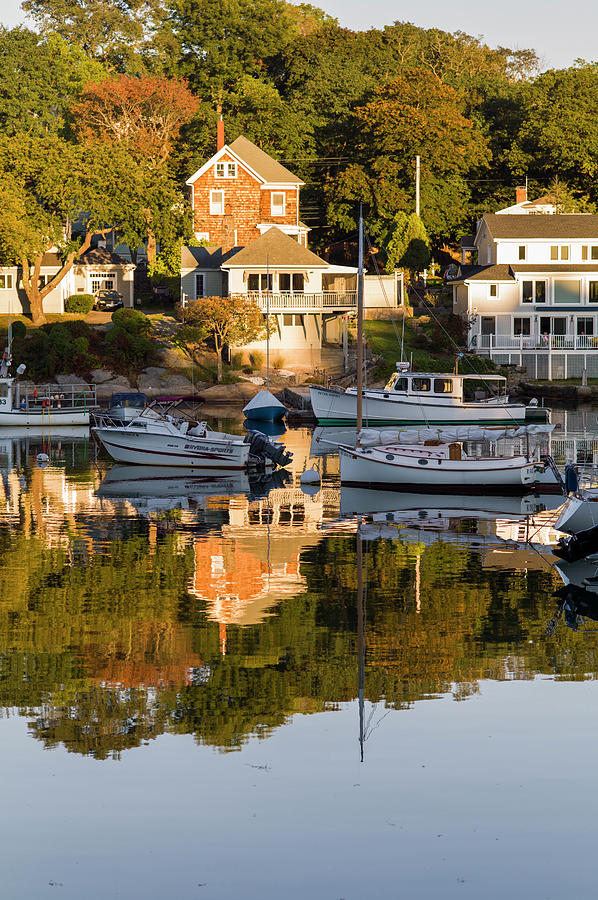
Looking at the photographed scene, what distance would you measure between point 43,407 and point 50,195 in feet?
75.8

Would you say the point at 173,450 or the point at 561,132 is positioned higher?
the point at 561,132

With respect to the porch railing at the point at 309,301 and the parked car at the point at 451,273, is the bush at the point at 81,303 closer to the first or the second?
the porch railing at the point at 309,301

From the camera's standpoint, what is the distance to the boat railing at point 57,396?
6850 cm

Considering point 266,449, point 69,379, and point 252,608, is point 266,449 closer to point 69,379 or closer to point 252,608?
point 252,608

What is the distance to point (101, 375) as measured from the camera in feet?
257

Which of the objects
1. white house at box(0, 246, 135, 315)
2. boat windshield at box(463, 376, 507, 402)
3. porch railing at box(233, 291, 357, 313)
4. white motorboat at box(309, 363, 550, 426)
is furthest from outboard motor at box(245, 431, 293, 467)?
white house at box(0, 246, 135, 315)

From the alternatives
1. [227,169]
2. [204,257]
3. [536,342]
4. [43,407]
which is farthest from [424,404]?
[227,169]

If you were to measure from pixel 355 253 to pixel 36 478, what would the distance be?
2298 inches

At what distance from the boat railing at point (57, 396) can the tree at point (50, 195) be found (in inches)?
484

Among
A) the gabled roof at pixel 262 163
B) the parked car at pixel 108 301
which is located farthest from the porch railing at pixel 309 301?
the gabled roof at pixel 262 163

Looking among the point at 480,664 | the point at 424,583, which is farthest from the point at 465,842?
the point at 424,583

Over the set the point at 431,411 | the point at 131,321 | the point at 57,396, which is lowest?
the point at 431,411

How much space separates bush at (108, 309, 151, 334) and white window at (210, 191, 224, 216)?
1583cm

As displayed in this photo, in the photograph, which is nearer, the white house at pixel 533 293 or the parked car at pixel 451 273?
the white house at pixel 533 293
